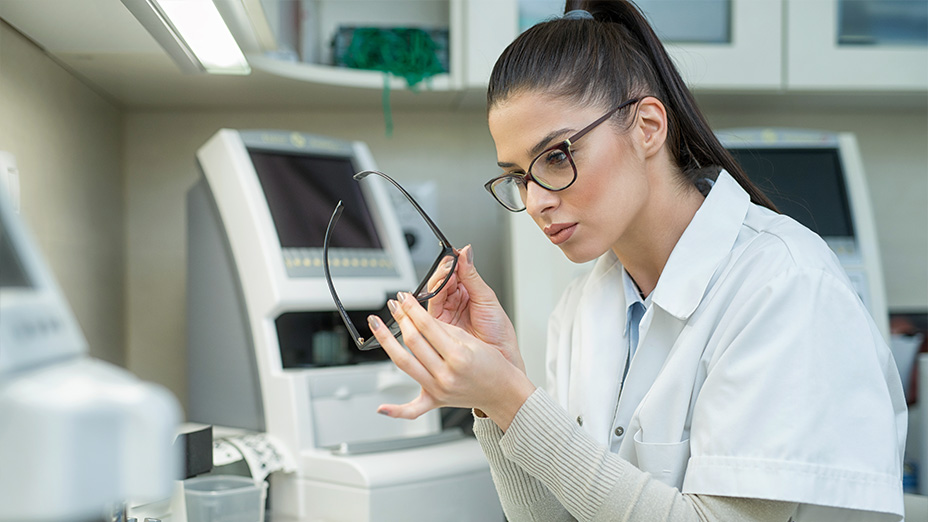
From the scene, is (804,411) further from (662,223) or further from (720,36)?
(720,36)

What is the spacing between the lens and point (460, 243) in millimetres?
1913

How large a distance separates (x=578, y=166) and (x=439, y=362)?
0.96 feet

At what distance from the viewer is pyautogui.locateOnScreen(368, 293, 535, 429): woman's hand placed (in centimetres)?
72

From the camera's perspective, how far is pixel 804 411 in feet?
2.41

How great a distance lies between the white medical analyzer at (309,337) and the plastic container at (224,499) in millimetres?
114

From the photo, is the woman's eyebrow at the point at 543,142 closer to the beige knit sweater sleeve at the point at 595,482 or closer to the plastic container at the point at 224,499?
the beige knit sweater sleeve at the point at 595,482

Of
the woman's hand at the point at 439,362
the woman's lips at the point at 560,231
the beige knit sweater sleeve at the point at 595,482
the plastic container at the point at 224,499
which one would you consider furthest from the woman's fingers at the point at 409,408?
the plastic container at the point at 224,499

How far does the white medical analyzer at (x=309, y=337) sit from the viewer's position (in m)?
1.12

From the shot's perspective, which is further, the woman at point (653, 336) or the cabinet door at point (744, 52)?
the cabinet door at point (744, 52)

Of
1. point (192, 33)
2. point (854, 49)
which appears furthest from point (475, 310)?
point (854, 49)

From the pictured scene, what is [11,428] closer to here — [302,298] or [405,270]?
[302,298]

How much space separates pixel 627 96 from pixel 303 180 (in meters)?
0.71

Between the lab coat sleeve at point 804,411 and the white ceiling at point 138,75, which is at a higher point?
the white ceiling at point 138,75

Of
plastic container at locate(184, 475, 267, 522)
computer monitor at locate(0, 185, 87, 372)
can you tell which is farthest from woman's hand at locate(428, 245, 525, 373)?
computer monitor at locate(0, 185, 87, 372)
